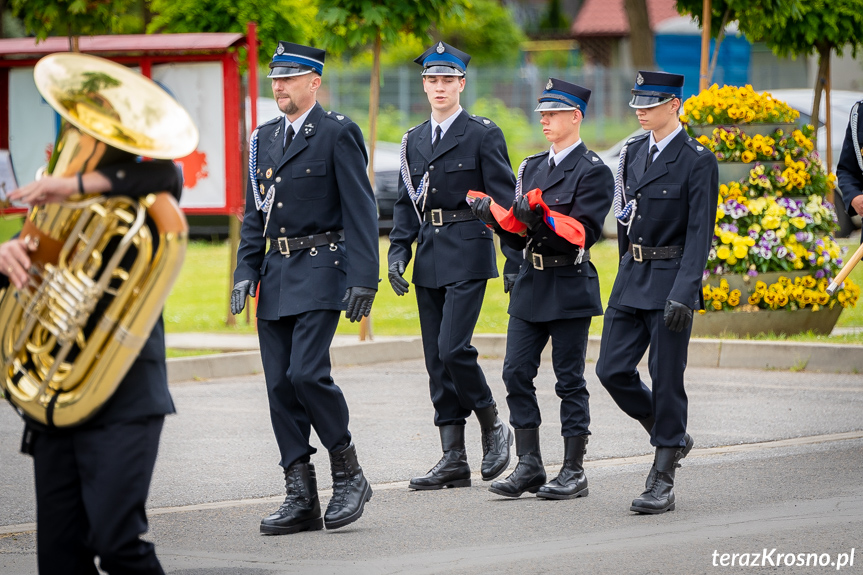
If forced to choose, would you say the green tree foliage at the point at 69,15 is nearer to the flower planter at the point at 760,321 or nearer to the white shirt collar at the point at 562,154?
the flower planter at the point at 760,321

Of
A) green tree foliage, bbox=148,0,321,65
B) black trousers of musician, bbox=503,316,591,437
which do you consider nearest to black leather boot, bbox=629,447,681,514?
black trousers of musician, bbox=503,316,591,437

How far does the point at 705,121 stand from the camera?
10.4 meters

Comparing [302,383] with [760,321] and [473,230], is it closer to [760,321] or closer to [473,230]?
[473,230]

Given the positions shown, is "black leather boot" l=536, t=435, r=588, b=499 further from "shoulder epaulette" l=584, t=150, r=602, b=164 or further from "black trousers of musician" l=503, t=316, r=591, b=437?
"shoulder epaulette" l=584, t=150, r=602, b=164

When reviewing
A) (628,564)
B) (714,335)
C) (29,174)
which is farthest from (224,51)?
(628,564)

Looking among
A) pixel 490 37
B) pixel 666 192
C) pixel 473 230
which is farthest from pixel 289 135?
pixel 490 37

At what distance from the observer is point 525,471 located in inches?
241

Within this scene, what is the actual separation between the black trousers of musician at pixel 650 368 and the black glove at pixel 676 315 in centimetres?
12

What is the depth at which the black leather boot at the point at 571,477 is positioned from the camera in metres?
6.05

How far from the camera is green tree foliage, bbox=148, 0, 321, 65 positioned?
1232cm

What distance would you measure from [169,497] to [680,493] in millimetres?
2387

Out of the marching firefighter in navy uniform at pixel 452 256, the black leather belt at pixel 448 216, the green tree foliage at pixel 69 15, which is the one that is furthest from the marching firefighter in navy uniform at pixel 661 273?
the green tree foliage at pixel 69 15

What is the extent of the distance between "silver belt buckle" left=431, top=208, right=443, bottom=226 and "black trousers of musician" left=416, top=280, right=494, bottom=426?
12.9 inches

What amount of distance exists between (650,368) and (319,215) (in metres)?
1.63
